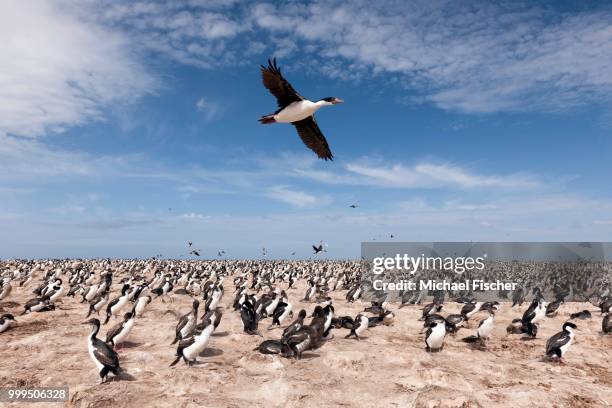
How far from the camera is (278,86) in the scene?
1029 cm

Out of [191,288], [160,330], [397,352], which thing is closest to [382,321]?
[397,352]

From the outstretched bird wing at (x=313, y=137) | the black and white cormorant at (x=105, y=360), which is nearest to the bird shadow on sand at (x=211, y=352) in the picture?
the black and white cormorant at (x=105, y=360)

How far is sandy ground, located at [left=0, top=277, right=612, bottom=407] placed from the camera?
448 inches

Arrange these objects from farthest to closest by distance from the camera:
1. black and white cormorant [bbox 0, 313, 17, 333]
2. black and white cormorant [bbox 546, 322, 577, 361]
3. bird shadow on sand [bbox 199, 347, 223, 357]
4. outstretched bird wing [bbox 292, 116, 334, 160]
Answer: black and white cormorant [bbox 0, 313, 17, 333], black and white cormorant [bbox 546, 322, 577, 361], bird shadow on sand [bbox 199, 347, 223, 357], outstretched bird wing [bbox 292, 116, 334, 160]

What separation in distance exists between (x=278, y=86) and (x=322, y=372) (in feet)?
28.2

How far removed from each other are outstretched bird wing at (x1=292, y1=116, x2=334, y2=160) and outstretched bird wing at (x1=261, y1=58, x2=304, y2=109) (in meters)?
1.63

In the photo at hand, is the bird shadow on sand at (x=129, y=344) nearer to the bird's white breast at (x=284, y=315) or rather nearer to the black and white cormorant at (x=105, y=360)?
the black and white cormorant at (x=105, y=360)

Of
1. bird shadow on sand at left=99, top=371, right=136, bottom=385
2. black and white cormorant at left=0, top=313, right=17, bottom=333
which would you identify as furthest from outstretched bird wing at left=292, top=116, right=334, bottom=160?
black and white cormorant at left=0, top=313, right=17, bottom=333

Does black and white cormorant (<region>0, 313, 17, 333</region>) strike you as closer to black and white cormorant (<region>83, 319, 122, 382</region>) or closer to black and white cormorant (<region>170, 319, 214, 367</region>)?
black and white cormorant (<region>83, 319, 122, 382</region>)

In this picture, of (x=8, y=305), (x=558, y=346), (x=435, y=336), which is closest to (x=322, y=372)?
(x=435, y=336)

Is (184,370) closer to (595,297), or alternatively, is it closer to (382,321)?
(382,321)

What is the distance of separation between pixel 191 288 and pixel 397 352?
2137 cm

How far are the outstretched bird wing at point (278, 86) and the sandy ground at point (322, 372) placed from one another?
7534mm

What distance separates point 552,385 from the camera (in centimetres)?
1268
